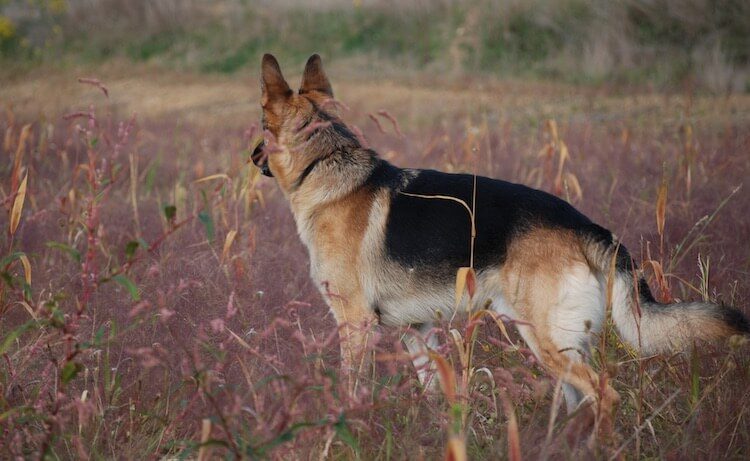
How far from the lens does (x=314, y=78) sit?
13.1 ft

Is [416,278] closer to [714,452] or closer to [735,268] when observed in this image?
[714,452]

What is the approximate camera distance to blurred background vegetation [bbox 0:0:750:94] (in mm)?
14977

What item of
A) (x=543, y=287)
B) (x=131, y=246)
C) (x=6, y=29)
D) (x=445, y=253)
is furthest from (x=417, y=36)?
(x=131, y=246)

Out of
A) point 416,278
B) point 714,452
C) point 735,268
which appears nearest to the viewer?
point 714,452

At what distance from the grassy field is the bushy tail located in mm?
97

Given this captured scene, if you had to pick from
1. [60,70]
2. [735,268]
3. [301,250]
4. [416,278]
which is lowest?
[60,70]

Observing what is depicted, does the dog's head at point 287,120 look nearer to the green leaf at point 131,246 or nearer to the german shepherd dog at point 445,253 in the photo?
the german shepherd dog at point 445,253

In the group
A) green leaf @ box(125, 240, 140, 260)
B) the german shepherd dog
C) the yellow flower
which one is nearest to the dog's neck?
the german shepherd dog

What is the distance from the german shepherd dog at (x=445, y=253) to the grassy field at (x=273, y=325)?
15 cm

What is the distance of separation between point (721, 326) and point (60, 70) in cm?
1864

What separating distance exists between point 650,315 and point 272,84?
85.7 inches

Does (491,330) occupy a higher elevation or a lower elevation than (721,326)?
Result: lower

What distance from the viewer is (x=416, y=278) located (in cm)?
335

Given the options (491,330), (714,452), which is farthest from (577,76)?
(714,452)
